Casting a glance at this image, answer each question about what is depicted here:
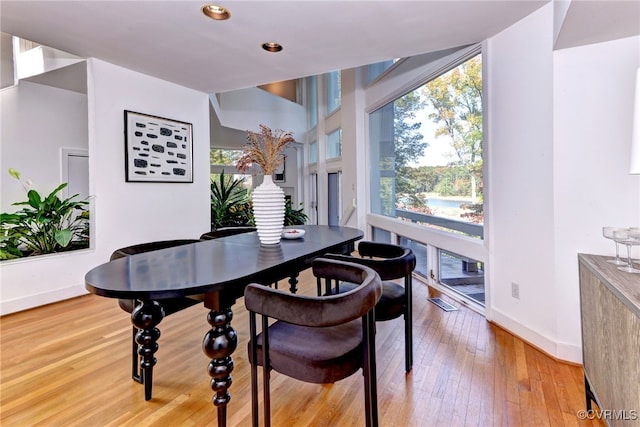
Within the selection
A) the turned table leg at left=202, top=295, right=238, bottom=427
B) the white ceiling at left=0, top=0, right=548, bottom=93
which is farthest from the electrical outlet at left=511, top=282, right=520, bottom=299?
the turned table leg at left=202, top=295, right=238, bottom=427

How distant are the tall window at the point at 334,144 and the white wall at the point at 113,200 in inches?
133

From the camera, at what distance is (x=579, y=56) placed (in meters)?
1.95

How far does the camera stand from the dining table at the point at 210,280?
3.63 ft

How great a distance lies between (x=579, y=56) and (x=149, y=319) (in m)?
2.89

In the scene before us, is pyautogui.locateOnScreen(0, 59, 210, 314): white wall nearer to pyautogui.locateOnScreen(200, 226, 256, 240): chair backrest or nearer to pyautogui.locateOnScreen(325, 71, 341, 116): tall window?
pyautogui.locateOnScreen(200, 226, 256, 240): chair backrest

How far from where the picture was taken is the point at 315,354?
1194 millimetres

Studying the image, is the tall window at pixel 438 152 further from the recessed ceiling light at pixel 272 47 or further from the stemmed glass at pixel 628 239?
the recessed ceiling light at pixel 272 47

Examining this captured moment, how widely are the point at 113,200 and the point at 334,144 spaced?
4.82 m

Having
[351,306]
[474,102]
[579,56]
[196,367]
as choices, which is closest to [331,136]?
[474,102]

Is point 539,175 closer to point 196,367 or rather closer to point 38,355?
point 196,367

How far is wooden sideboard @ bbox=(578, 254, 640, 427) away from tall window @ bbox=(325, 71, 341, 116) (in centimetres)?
621

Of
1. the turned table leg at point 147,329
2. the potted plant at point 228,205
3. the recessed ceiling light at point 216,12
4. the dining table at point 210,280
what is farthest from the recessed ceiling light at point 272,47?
the potted plant at point 228,205

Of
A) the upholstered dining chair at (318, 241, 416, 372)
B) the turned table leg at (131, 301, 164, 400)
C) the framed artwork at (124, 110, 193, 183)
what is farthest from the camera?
the framed artwork at (124, 110, 193, 183)

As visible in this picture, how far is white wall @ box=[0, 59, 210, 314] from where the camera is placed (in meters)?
3.02
